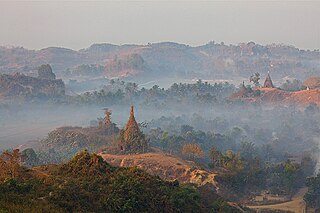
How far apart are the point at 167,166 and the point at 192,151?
7.47 meters

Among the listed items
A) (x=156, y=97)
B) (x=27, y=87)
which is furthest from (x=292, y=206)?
(x=27, y=87)

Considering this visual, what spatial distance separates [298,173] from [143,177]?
107 ft

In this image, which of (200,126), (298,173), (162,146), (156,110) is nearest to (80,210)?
(298,173)

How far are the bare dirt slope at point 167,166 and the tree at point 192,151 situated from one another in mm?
3810

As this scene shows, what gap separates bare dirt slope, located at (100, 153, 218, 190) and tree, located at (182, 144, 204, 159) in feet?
12.5

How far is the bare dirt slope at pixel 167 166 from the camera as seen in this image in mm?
48812

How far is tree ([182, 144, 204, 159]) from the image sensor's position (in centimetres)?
5894

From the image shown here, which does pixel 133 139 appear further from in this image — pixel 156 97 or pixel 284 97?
pixel 156 97

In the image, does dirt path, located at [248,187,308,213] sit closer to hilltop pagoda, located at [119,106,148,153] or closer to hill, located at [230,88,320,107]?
hilltop pagoda, located at [119,106,148,153]

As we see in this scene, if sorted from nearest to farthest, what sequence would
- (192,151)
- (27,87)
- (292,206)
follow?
(292,206), (192,151), (27,87)

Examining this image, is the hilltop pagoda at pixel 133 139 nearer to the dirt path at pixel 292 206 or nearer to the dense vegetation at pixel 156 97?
the dirt path at pixel 292 206

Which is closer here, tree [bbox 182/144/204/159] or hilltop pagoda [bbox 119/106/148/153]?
hilltop pagoda [bbox 119/106/148/153]

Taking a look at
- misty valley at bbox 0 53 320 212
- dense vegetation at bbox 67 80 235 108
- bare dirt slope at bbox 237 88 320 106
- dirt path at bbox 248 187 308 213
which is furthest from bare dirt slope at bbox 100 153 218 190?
bare dirt slope at bbox 237 88 320 106

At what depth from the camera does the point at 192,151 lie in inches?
2323
